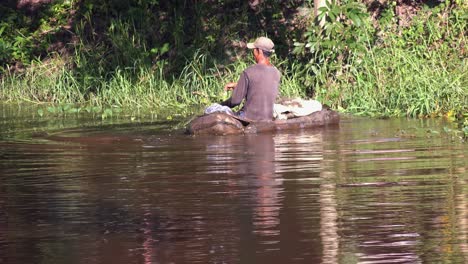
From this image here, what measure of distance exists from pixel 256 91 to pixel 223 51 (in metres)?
8.05

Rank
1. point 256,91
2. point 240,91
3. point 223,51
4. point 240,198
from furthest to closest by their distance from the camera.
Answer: point 223,51
point 256,91
point 240,91
point 240,198

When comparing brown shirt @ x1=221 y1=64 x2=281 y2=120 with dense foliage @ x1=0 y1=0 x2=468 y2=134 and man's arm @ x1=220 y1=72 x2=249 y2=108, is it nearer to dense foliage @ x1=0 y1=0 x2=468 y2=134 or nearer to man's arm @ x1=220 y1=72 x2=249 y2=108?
man's arm @ x1=220 y1=72 x2=249 y2=108

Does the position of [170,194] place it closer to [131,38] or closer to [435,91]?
[435,91]

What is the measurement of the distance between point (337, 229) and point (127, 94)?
543 inches

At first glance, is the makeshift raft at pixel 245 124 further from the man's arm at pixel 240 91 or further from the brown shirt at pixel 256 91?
the man's arm at pixel 240 91

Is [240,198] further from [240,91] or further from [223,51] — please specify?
[223,51]

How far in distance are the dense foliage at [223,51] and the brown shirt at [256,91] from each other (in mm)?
2355

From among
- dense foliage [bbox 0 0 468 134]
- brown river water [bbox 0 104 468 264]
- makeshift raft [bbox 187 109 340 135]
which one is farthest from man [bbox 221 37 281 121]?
dense foliage [bbox 0 0 468 134]

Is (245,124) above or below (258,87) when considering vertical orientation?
below

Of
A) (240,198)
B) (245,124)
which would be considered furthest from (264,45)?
(240,198)

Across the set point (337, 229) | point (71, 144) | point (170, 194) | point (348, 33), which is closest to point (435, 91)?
point (348, 33)

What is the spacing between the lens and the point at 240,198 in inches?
407

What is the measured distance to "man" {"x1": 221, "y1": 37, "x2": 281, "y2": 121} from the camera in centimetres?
1670

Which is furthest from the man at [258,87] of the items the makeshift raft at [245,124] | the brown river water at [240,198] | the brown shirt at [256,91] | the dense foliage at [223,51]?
the dense foliage at [223,51]
